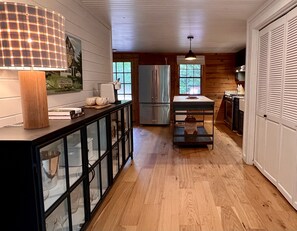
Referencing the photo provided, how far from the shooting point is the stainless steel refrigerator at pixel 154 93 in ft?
23.1

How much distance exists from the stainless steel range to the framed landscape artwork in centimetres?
428

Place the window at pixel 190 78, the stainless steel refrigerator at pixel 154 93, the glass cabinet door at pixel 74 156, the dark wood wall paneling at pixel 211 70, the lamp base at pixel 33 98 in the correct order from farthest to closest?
the window at pixel 190 78
the dark wood wall paneling at pixel 211 70
the stainless steel refrigerator at pixel 154 93
the glass cabinet door at pixel 74 156
the lamp base at pixel 33 98

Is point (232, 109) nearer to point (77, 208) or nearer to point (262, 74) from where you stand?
point (262, 74)

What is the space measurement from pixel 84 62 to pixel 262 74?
2.33m

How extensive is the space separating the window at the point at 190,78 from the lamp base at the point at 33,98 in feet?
21.5


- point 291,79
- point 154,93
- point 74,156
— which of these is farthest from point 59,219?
point 154,93

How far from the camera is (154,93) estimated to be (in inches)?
282

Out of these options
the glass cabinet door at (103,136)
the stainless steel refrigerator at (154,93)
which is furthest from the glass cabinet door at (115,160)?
the stainless steel refrigerator at (154,93)

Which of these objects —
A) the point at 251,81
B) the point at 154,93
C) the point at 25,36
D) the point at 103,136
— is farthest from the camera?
the point at 154,93

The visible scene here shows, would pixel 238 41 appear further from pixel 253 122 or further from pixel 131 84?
pixel 131 84

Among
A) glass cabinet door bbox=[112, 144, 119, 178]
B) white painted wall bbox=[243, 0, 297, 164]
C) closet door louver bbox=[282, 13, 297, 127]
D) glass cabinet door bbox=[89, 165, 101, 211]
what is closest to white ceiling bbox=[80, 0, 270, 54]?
white painted wall bbox=[243, 0, 297, 164]

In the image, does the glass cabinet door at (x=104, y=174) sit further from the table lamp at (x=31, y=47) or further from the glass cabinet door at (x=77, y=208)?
the table lamp at (x=31, y=47)

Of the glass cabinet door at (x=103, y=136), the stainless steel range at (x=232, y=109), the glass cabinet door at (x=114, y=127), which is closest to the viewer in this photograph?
the glass cabinet door at (x=103, y=136)

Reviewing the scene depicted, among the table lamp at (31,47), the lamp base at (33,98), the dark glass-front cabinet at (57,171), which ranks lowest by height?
the dark glass-front cabinet at (57,171)
